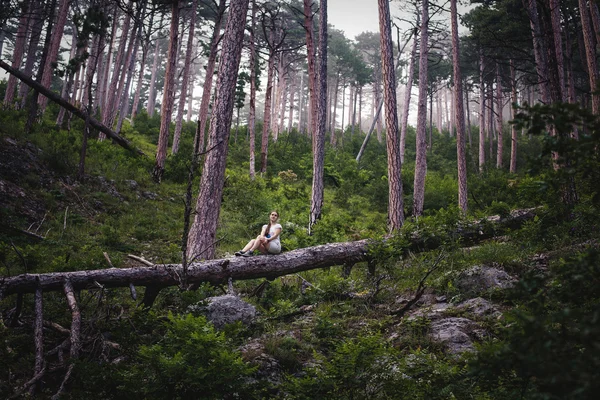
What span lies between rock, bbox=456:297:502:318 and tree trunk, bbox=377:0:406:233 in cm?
465

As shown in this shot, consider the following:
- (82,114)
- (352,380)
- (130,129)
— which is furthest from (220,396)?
(130,129)

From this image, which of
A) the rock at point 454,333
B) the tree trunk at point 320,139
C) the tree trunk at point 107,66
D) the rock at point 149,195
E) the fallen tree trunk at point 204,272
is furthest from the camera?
the tree trunk at point 107,66

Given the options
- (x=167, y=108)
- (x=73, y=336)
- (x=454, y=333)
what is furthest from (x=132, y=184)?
(x=454, y=333)

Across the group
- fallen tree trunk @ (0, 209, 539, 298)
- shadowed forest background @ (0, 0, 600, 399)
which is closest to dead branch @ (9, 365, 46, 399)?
shadowed forest background @ (0, 0, 600, 399)

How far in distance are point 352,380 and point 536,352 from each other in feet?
7.53

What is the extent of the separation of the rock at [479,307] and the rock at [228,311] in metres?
3.37

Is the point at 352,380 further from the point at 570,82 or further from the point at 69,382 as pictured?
the point at 570,82

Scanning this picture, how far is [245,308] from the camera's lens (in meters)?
6.27

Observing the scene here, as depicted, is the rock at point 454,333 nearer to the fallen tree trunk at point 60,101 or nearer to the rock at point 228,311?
the rock at point 228,311

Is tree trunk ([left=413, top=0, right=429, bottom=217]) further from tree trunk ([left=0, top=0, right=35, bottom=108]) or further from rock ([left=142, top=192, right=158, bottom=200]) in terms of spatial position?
tree trunk ([left=0, top=0, right=35, bottom=108])

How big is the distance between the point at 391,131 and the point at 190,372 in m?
8.79

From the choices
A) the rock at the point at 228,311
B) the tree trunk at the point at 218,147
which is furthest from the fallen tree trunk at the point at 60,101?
the rock at the point at 228,311

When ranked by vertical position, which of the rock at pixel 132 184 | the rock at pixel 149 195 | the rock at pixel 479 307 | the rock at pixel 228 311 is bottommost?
the rock at pixel 228 311

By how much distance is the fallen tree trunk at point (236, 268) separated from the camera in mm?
5602
